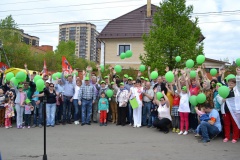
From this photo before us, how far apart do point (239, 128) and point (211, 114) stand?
2.84 ft

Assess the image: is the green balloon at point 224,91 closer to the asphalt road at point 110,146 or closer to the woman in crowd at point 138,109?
the asphalt road at point 110,146

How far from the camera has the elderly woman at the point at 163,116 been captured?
9211 mm

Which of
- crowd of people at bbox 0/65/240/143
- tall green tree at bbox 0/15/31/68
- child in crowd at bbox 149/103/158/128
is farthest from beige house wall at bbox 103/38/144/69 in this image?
child in crowd at bbox 149/103/158/128

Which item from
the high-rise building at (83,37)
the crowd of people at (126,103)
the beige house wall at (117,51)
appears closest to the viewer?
the crowd of people at (126,103)

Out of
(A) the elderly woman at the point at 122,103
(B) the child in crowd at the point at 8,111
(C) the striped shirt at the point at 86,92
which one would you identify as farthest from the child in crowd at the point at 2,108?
(A) the elderly woman at the point at 122,103

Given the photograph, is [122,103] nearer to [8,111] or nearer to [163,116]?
[163,116]

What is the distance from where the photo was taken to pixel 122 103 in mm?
10719

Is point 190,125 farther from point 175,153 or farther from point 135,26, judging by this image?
point 135,26

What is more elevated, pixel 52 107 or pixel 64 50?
pixel 64 50

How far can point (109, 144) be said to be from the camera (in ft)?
25.0

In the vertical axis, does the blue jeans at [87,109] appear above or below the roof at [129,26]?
below

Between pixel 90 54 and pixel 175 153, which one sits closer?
pixel 175 153

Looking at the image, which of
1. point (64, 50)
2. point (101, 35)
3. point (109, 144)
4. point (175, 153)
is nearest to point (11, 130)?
point (109, 144)

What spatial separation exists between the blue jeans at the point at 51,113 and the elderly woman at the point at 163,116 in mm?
4144
